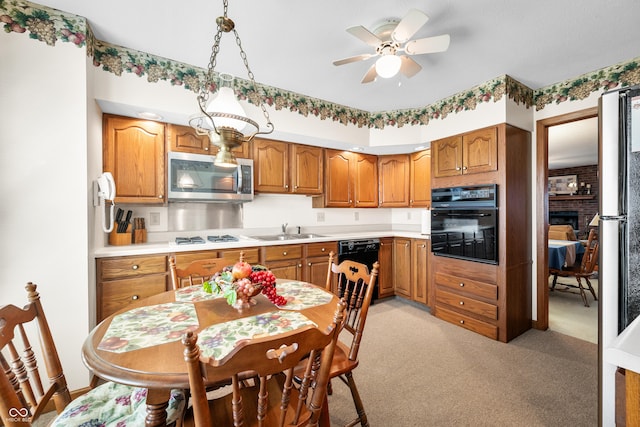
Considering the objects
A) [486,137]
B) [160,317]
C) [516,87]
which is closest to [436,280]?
[486,137]

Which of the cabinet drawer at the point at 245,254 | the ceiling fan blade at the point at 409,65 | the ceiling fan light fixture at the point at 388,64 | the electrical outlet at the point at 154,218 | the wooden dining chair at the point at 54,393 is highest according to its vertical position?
the ceiling fan blade at the point at 409,65

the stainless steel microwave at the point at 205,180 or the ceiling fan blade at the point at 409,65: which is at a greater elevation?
the ceiling fan blade at the point at 409,65

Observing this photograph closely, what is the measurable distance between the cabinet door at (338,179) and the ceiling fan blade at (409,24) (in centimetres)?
195

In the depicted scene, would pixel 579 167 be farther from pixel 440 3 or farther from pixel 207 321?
pixel 207 321

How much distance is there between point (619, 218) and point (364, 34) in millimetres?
1627

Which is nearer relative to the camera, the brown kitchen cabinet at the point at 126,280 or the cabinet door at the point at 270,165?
the brown kitchen cabinet at the point at 126,280

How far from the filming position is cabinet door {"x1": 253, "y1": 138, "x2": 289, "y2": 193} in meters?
3.03

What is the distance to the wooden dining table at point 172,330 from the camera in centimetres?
81

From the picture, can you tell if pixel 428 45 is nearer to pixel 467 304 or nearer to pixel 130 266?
pixel 467 304

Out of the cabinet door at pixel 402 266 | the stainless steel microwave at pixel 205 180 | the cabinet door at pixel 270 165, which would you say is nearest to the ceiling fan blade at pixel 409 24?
the stainless steel microwave at pixel 205 180

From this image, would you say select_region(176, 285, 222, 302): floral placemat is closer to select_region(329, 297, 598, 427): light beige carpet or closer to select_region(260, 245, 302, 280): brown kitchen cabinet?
select_region(329, 297, 598, 427): light beige carpet

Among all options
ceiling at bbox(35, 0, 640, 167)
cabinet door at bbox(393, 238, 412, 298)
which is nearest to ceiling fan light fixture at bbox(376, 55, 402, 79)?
ceiling at bbox(35, 0, 640, 167)

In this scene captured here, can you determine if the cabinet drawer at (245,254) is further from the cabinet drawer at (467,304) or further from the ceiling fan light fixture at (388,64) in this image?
the cabinet drawer at (467,304)

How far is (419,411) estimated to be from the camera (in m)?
1.68
